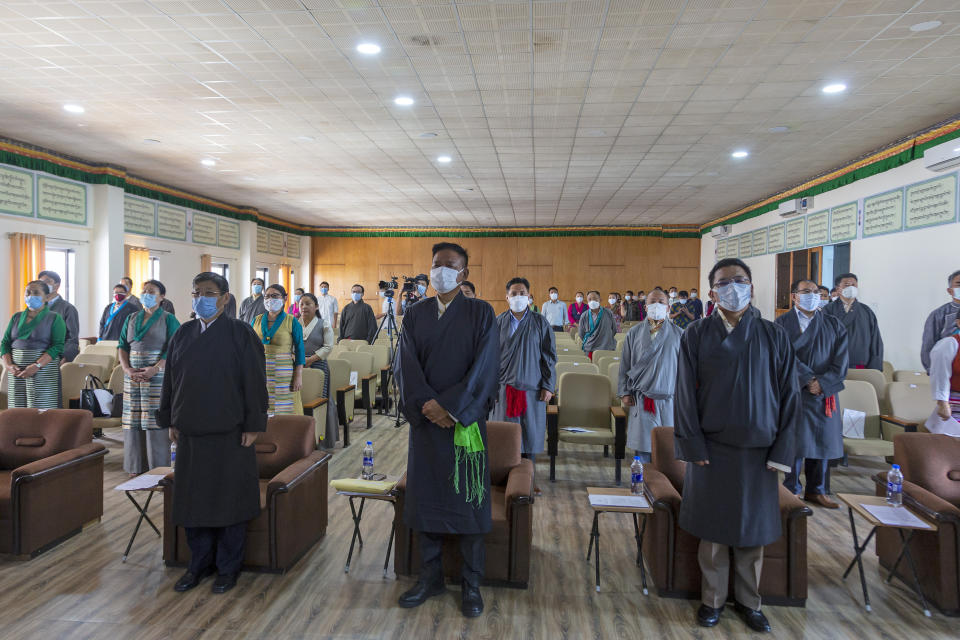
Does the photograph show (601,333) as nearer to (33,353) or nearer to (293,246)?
(33,353)

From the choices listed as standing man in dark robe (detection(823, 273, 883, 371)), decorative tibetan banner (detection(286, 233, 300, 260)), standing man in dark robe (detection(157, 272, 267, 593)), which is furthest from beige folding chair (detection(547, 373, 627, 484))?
decorative tibetan banner (detection(286, 233, 300, 260))

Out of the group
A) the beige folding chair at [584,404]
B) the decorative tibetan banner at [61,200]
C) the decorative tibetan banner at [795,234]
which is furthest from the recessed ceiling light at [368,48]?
the decorative tibetan banner at [795,234]

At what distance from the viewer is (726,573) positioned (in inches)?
112

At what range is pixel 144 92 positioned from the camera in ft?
21.2

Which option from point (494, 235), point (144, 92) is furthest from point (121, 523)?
point (494, 235)

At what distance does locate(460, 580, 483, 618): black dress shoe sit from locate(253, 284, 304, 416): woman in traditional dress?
255 cm

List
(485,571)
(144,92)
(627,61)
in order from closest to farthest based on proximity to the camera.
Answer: (485,571) < (627,61) < (144,92)

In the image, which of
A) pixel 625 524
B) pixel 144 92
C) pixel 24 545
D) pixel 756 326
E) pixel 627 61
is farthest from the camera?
pixel 144 92

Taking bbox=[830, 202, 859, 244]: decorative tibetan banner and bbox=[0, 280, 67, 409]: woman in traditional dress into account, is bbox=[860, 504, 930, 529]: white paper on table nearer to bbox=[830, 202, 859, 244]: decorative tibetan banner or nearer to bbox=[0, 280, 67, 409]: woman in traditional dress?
bbox=[0, 280, 67, 409]: woman in traditional dress

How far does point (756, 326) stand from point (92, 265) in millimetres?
11105

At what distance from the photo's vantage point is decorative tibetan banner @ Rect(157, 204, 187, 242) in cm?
1223

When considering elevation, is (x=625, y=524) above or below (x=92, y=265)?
below

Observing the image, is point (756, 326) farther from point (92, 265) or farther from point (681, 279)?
point (681, 279)

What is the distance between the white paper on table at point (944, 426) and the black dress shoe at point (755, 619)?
75.2 inches
